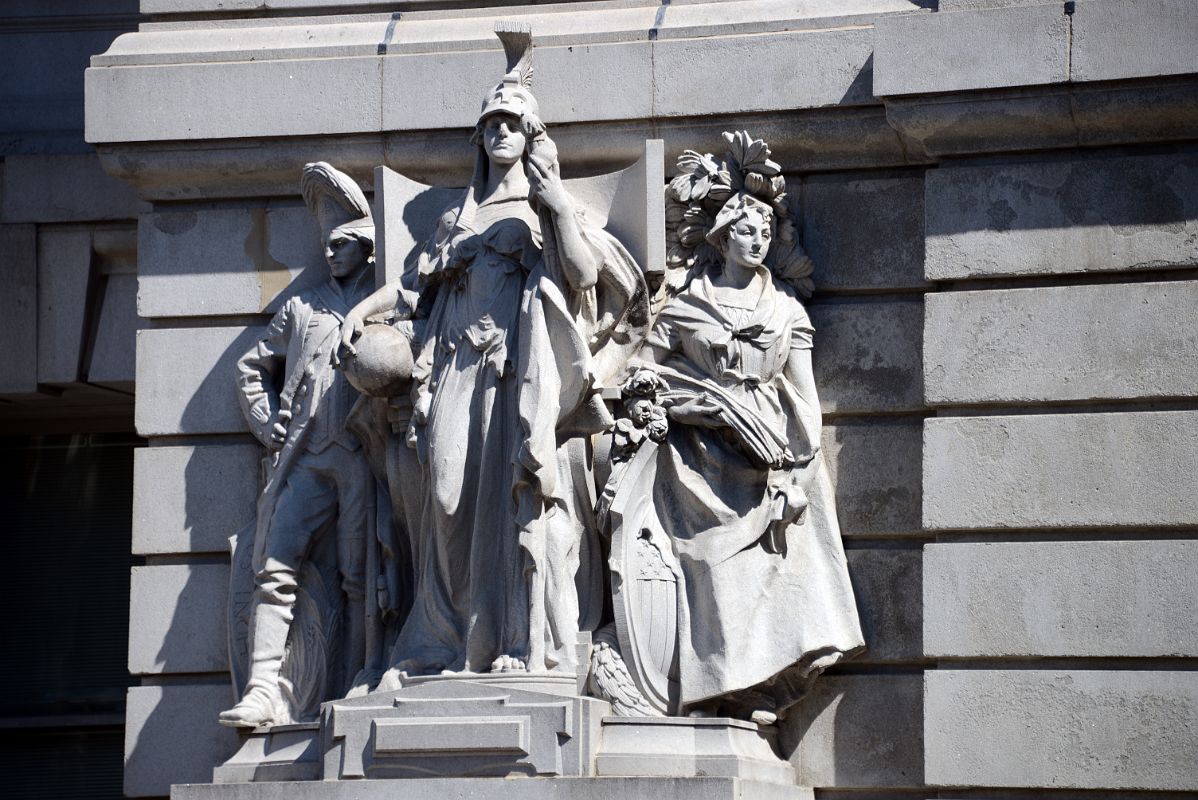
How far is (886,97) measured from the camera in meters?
14.3

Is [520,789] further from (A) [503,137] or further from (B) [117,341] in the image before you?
(B) [117,341]

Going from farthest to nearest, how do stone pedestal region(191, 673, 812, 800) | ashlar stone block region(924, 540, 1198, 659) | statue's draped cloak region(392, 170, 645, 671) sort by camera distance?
statue's draped cloak region(392, 170, 645, 671) → ashlar stone block region(924, 540, 1198, 659) → stone pedestal region(191, 673, 812, 800)

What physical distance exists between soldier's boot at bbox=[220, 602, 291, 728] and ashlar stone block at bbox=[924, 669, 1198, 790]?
147 inches

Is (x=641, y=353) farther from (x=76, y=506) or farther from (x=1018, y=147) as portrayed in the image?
(x=76, y=506)

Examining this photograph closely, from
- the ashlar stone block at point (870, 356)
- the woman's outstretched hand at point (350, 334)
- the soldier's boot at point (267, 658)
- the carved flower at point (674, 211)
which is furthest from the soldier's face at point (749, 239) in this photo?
the soldier's boot at point (267, 658)

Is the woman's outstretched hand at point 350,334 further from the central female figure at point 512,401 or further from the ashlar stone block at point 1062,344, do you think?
the ashlar stone block at point 1062,344

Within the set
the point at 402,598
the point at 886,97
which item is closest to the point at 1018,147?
the point at 886,97

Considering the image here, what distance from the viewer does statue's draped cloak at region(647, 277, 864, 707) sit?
13.8 m

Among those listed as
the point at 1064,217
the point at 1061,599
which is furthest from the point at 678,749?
the point at 1064,217

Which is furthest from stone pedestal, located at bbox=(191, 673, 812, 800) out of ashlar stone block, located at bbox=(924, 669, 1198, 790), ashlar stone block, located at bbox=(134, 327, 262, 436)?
ashlar stone block, located at bbox=(134, 327, 262, 436)

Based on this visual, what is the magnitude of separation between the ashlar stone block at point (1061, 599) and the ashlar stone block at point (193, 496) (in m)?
4.26

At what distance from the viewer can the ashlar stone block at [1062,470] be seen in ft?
45.0

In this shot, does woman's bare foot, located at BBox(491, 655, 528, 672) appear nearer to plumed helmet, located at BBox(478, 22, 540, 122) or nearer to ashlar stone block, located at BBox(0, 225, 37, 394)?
plumed helmet, located at BBox(478, 22, 540, 122)

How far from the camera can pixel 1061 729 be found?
13.6m
